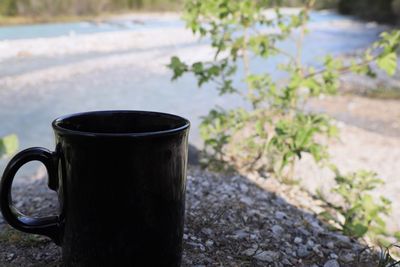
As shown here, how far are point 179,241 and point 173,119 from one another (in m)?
0.35

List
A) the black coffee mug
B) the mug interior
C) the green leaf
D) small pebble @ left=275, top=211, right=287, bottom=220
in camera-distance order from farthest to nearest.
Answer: the green leaf, small pebble @ left=275, top=211, right=287, bottom=220, the mug interior, the black coffee mug

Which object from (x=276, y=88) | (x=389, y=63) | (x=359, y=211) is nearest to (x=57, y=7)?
(x=276, y=88)

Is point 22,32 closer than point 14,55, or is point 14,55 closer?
point 14,55

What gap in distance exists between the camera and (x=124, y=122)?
4.60 feet

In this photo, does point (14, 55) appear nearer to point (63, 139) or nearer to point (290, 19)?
point (290, 19)

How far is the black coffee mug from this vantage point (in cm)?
113

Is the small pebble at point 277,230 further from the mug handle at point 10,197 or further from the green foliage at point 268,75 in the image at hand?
the mug handle at point 10,197

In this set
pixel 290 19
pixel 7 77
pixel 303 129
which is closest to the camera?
pixel 303 129

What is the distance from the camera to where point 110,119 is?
4.56 feet

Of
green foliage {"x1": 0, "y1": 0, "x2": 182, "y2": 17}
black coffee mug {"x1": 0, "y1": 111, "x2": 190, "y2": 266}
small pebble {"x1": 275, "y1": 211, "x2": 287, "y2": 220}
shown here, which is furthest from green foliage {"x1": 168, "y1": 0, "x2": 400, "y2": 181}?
green foliage {"x1": 0, "y1": 0, "x2": 182, "y2": 17}

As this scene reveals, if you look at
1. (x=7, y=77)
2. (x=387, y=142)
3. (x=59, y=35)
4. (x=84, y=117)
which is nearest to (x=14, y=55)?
(x=7, y=77)

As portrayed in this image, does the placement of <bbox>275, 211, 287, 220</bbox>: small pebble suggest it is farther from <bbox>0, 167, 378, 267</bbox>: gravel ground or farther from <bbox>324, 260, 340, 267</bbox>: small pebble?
<bbox>324, 260, 340, 267</bbox>: small pebble

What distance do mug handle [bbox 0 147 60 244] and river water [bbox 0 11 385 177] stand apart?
14.3 ft

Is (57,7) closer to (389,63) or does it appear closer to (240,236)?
(389,63)
